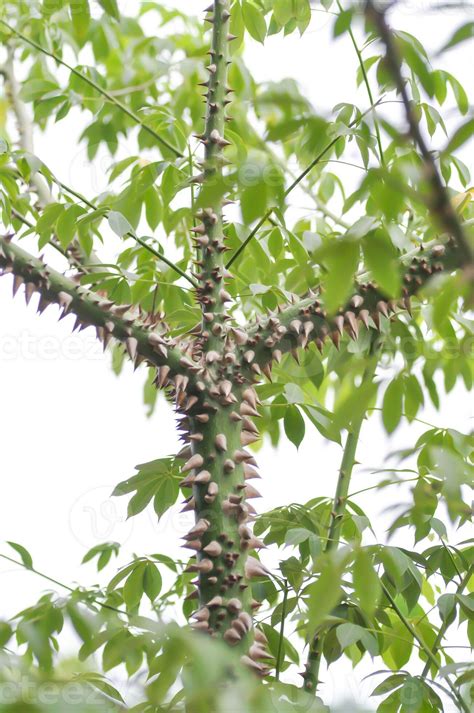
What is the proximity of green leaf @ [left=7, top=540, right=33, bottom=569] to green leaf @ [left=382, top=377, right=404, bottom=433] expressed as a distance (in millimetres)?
536

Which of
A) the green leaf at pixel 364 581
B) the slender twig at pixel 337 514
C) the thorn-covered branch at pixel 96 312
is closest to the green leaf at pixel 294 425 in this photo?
the slender twig at pixel 337 514

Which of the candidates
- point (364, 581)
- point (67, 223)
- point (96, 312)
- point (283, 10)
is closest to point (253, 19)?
point (283, 10)

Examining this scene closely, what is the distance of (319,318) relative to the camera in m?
0.97

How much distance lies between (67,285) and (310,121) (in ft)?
1.80

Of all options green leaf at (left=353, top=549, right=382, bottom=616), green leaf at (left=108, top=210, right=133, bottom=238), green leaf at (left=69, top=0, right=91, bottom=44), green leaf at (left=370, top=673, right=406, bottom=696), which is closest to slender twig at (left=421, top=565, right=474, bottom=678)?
green leaf at (left=370, top=673, right=406, bottom=696)

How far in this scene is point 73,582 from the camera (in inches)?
46.5

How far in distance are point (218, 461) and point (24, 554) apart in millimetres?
295

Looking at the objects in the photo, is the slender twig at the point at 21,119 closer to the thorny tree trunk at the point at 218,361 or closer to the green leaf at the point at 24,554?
the thorny tree trunk at the point at 218,361

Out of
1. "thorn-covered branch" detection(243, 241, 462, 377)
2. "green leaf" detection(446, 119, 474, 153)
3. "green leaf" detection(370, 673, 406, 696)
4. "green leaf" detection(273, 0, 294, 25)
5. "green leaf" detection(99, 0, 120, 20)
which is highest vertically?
"green leaf" detection(273, 0, 294, 25)

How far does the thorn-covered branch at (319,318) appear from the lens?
0.96m

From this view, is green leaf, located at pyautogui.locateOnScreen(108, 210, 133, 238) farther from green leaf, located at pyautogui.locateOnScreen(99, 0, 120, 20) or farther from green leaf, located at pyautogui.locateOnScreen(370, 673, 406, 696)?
green leaf, located at pyautogui.locateOnScreen(370, 673, 406, 696)

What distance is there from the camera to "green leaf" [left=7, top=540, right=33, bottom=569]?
0.99 metres

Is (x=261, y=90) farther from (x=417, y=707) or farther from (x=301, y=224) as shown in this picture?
(x=417, y=707)

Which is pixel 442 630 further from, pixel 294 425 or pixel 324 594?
pixel 324 594
